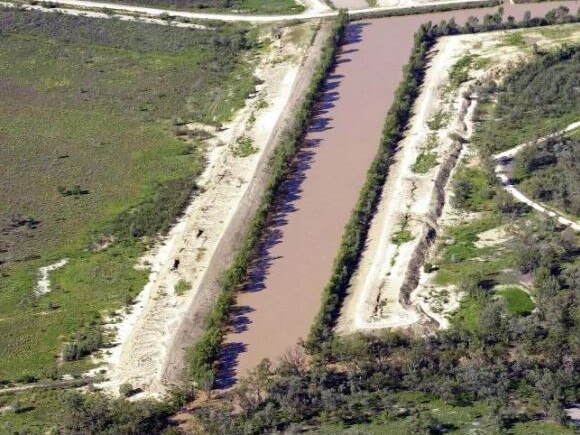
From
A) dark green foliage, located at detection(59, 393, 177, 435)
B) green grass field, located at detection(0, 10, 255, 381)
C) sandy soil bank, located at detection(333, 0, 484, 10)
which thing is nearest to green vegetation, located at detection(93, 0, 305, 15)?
sandy soil bank, located at detection(333, 0, 484, 10)

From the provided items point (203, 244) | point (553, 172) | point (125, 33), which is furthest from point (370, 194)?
point (125, 33)

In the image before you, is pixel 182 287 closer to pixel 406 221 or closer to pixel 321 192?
pixel 321 192

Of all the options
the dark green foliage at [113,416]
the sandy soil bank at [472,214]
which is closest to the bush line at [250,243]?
the dark green foliage at [113,416]

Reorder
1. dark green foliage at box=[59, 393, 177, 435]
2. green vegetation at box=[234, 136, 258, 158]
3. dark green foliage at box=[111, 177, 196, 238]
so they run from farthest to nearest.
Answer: green vegetation at box=[234, 136, 258, 158] → dark green foliage at box=[111, 177, 196, 238] → dark green foliage at box=[59, 393, 177, 435]

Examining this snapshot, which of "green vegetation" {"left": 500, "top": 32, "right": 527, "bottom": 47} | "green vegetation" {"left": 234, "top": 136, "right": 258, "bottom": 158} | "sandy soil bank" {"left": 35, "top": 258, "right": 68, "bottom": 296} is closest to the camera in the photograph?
"sandy soil bank" {"left": 35, "top": 258, "right": 68, "bottom": 296}

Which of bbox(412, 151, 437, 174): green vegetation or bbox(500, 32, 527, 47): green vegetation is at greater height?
bbox(500, 32, 527, 47): green vegetation

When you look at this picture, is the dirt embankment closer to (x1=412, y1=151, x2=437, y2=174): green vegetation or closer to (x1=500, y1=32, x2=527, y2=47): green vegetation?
(x1=412, y1=151, x2=437, y2=174): green vegetation

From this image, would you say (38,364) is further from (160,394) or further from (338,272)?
(338,272)
